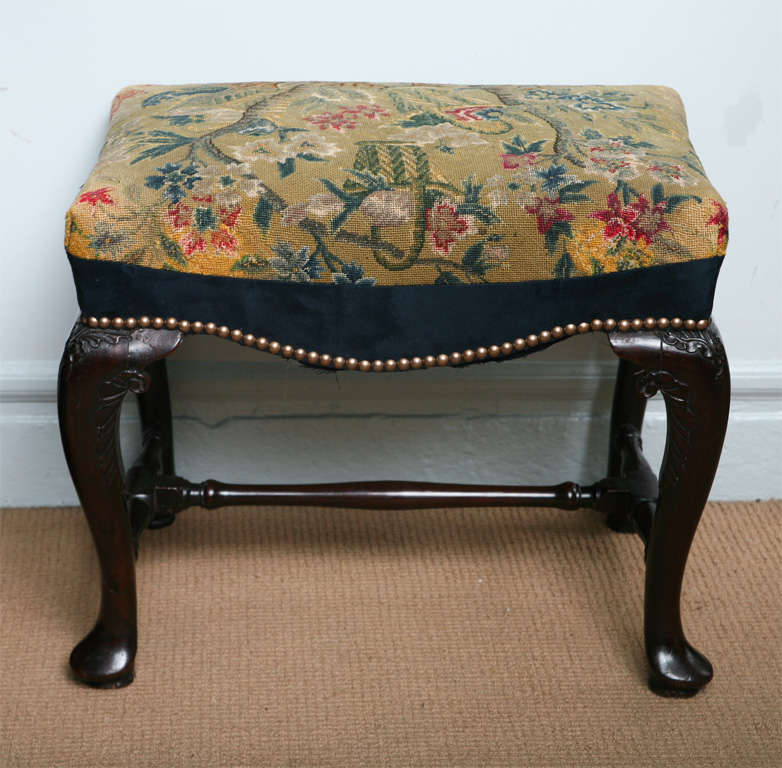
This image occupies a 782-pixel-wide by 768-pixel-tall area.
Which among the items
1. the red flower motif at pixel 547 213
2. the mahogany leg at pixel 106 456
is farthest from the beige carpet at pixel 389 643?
the red flower motif at pixel 547 213

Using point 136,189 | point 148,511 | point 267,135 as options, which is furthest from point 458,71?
point 148,511

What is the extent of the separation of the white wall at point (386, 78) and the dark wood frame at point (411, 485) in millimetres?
99

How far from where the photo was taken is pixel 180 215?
67 centimetres

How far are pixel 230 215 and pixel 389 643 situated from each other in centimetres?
45

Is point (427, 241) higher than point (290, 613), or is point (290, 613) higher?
point (427, 241)

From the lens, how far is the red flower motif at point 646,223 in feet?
2.21

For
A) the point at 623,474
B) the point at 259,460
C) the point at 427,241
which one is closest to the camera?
the point at 427,241

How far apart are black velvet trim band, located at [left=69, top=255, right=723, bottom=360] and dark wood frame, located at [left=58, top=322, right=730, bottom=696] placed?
0.08ft

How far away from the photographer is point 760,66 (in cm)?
96

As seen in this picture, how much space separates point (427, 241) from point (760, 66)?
511mm

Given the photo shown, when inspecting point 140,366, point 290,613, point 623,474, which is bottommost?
point 290,613

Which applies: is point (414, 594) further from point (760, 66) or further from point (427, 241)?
point (760, 66)

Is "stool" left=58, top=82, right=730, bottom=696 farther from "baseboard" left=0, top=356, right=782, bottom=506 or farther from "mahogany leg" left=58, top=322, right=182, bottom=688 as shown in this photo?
"baseboard" left=0, top=356, right=782, bottom=506

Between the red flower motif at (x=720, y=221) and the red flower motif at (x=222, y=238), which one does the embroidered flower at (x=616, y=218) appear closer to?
the red flower motif at (x=720, y=221)
